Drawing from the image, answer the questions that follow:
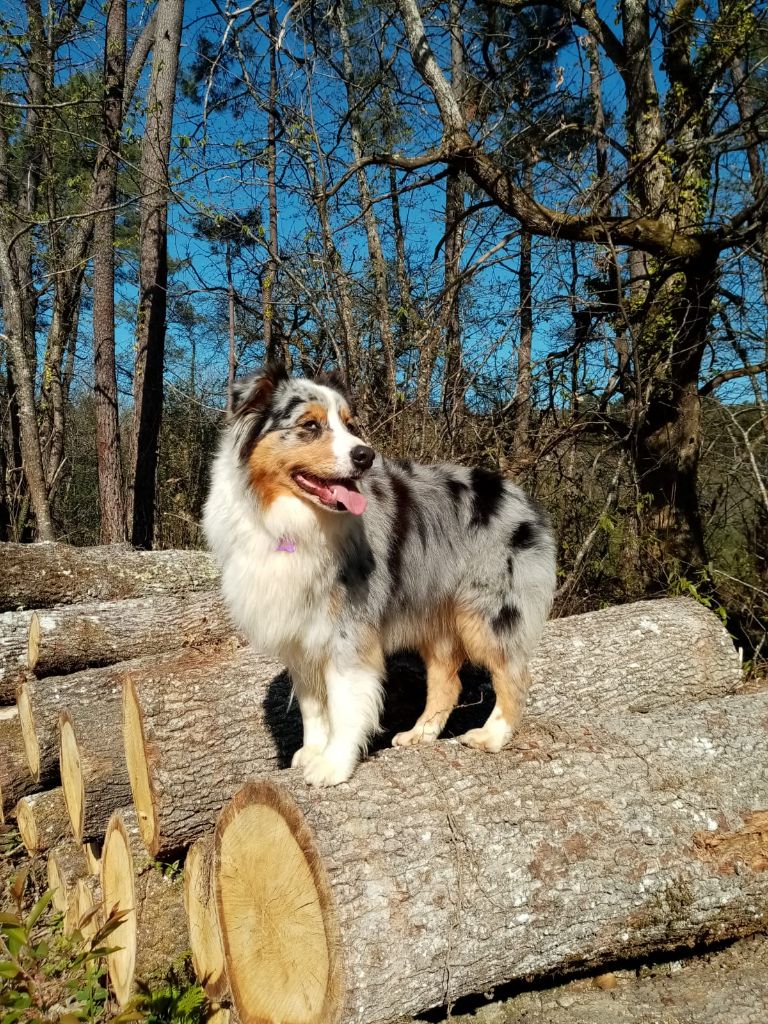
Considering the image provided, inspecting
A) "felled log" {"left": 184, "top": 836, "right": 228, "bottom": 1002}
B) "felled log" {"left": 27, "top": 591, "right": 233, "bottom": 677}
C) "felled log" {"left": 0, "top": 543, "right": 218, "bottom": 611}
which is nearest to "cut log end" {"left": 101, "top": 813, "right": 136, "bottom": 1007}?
"felled log" {"left": 184, "top": 836, "right": 228, "bottom": 1002}

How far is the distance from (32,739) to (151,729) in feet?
5.56

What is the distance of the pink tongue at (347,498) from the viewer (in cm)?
324

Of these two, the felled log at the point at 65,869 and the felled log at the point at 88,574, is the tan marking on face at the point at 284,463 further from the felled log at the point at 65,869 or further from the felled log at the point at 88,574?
the felled log at the point at 88,574

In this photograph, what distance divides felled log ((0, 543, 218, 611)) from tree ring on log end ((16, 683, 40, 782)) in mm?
1571

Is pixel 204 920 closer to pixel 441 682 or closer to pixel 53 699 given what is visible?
pixel 441 682

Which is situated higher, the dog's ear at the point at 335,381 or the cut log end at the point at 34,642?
the dog's ear at the point at 335,381

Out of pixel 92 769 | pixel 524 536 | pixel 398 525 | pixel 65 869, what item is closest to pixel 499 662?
pixel 524 536

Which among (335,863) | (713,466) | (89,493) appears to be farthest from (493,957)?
(89,493)

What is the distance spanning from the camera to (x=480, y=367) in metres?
7.28

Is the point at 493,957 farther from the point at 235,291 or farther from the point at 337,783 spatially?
the point at 235,291

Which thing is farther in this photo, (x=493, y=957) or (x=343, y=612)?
(x=343, y=612)

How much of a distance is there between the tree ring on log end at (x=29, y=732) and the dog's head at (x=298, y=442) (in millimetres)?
2640

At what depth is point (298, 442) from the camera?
3303 mm

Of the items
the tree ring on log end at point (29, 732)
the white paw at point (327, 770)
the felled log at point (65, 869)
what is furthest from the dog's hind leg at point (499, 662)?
the tree ring on log end at point (29, 732)
